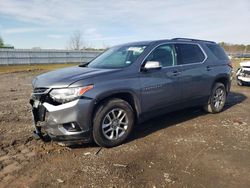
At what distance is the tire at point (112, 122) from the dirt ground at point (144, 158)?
17 cm

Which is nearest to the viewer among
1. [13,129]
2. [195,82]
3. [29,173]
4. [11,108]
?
[29,173]

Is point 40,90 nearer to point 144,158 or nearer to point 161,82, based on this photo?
point 144,158

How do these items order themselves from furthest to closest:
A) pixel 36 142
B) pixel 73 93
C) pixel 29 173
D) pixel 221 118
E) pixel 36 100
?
pixel 221 118, pixel 36 142, pixel 36 100, pixel 73 93, pixel 29 173

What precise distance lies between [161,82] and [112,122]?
1268 millimetres

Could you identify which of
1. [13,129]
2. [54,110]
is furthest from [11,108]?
[54,110]

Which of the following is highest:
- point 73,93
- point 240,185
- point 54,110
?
point 73,93

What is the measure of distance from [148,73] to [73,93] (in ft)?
4.95

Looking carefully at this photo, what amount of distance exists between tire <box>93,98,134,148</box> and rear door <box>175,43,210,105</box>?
60.5 inches

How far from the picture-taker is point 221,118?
6203mm

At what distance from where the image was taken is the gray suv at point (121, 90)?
4.00m

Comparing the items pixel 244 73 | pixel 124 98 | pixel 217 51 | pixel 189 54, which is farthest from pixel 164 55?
pixel 244 73

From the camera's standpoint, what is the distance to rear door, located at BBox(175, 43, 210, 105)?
5.48 metres

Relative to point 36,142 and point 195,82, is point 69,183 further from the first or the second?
point 195,82

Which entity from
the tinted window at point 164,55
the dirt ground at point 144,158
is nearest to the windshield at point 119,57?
the tinted window at point 164,55
